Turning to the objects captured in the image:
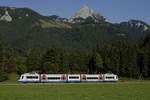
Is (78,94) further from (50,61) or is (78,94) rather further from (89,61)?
(89,61)

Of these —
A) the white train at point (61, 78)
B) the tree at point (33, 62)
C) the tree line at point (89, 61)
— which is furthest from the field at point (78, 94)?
the tree at point (33, 62)

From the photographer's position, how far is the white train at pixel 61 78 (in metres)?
127

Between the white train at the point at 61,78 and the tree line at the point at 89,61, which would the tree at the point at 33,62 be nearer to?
the tree line at the point at 89,61

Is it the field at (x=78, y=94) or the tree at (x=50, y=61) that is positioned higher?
the tree at (x=50, y=61)

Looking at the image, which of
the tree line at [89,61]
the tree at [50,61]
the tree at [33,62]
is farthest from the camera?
the tree at [33,62]

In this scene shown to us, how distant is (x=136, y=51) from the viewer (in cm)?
16825

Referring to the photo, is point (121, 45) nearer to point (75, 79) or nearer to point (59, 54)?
point (59, 54)

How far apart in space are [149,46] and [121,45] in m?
13.3

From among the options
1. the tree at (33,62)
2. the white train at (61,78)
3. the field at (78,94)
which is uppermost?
the tree at (33,62)

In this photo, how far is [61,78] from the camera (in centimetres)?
12938

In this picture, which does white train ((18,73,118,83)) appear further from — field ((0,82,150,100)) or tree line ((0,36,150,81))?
field ((0,82,150,100))

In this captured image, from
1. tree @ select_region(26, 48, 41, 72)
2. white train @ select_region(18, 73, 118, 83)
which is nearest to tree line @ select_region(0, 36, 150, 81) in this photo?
tree @ select_region(26, 48, 41, 72)

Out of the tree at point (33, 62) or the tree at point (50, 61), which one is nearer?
the tree at point (50, 61)

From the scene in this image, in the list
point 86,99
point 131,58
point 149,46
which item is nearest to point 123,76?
point 131,58
